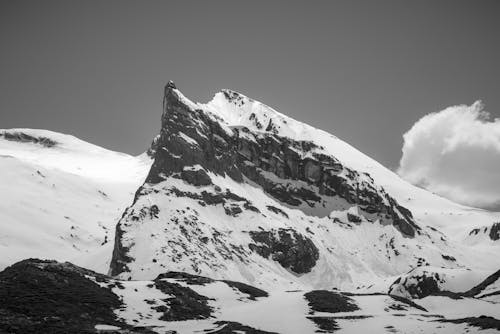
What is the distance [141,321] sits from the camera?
7662 centimetres

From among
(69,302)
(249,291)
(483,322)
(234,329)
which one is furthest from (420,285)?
(69,302)

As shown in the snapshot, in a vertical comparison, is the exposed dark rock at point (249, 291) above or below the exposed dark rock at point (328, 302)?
above

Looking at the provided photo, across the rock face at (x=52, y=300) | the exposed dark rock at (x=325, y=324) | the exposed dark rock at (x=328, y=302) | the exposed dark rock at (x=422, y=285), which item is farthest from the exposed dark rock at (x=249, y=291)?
the exposed dark rock at (x=422, y=285)

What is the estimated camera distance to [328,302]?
99.7 m

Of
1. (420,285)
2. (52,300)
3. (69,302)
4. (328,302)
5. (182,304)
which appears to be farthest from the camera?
(420,285)

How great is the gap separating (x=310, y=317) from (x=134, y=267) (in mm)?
123586

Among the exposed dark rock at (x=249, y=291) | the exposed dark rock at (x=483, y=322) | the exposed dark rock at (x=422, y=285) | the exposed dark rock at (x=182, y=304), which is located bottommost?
the exposed dark rock at (x=483, y=322)

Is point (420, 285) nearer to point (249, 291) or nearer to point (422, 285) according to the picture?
point (422, 285)

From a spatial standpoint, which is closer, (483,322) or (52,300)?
(483,322)

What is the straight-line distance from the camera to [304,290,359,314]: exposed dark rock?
95412 millimetres

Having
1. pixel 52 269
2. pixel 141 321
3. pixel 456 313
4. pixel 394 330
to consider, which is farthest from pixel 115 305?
pixel 456 313

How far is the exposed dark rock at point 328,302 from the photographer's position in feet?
313

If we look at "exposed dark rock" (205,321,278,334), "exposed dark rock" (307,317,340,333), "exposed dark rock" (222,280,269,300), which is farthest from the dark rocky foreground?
"exposed dark rock" (222,280,269,300)

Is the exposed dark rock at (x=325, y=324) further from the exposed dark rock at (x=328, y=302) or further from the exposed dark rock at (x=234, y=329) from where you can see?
the exposed dark rock at (x=234, y=329)
